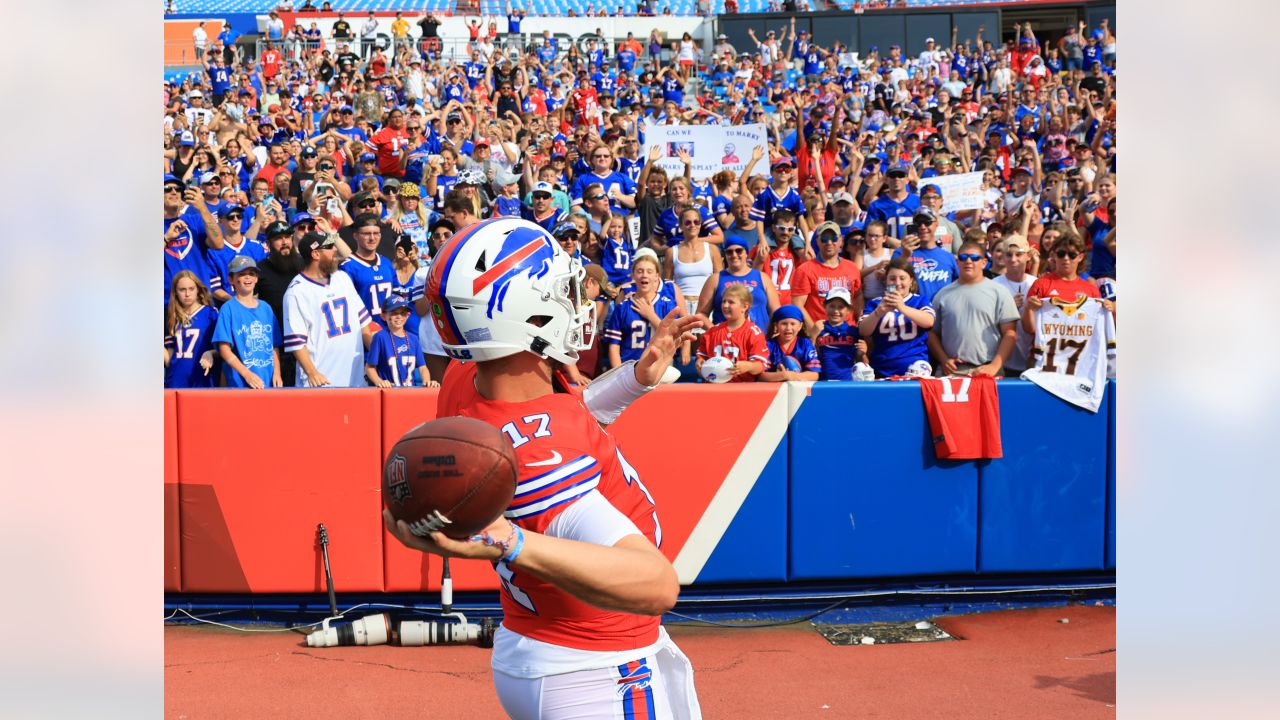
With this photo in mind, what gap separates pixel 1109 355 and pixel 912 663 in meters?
2.81

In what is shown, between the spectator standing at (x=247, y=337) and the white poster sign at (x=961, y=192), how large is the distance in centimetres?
734

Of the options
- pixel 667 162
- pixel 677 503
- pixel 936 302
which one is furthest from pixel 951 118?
pixel 677 503

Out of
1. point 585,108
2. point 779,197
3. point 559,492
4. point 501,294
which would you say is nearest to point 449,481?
point 559,492

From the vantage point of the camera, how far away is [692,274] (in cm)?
960

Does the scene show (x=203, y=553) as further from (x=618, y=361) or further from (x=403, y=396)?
(x=618, y=361)

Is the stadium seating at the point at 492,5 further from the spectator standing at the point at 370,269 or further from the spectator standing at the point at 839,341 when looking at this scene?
the spectator standing at the point at 839,341

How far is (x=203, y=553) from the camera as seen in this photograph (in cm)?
731

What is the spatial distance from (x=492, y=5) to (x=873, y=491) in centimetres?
3089

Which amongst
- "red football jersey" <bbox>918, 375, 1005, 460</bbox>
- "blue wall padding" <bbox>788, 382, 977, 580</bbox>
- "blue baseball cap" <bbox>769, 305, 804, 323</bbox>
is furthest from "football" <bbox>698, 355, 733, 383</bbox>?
"red football jersey" <bbox>918, 375, 1005, 460</bbox>

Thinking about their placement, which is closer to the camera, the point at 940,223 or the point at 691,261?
the point at 691,261

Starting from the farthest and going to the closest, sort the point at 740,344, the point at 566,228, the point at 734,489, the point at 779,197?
the point at 779,197 < the point at 566,228 < the point at 740,344 < the point at 734,489

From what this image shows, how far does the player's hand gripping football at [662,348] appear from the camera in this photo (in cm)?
350

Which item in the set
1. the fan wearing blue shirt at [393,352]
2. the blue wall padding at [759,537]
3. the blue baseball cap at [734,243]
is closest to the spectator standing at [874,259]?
the blue baseball cap at [734,243]

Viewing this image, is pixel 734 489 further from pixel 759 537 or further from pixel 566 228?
pixel 566 228
